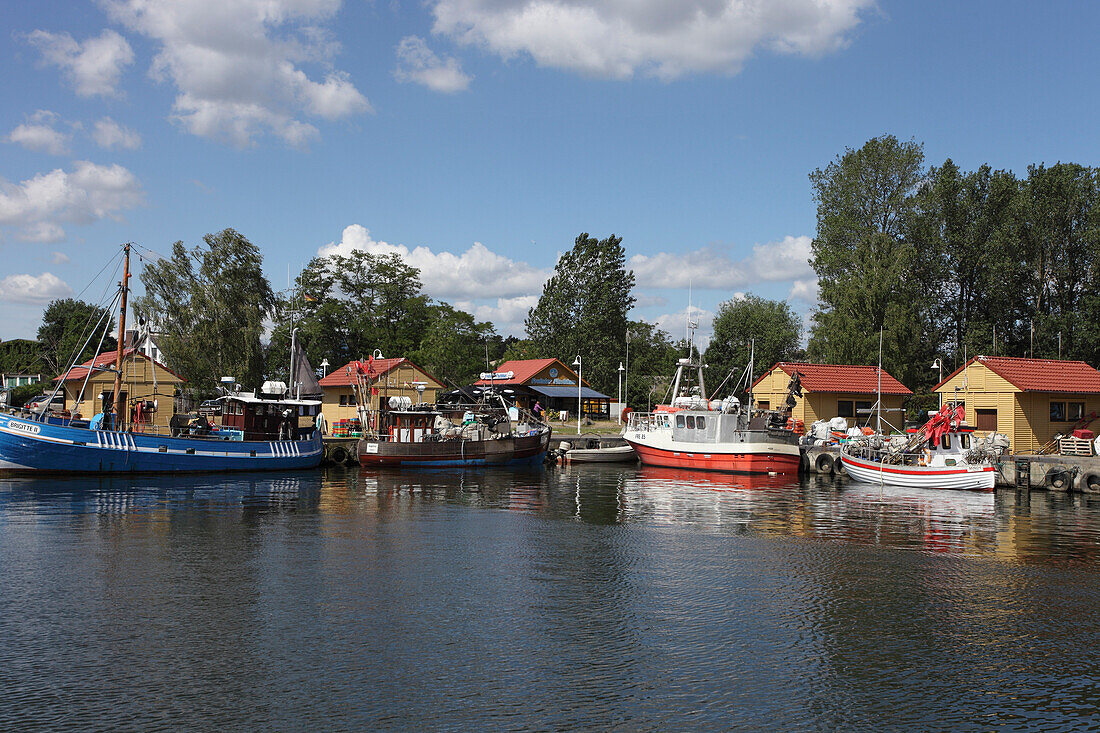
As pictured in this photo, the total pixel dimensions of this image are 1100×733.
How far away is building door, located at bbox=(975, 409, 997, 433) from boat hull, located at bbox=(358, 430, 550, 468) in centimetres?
2329

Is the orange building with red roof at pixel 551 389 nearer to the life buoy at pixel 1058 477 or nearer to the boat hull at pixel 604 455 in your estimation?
the boat hull at pixel 604 455

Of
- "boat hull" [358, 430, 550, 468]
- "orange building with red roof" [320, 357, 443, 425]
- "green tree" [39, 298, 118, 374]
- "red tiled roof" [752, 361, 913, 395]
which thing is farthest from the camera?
"green tree" [39, 298, 118, 374]

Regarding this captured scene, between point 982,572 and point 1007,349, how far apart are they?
53.5 metres

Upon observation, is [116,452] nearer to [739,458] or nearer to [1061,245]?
[739,458]

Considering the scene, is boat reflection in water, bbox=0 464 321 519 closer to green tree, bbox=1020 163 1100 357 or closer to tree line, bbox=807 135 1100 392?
tree line, bbox=807 135 1100 392

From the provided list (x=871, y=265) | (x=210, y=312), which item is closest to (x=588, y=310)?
(x=871, y=265)

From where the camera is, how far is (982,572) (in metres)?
19.9

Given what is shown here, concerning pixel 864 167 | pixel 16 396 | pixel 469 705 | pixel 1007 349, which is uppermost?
pixel 864 167

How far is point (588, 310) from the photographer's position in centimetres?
8200

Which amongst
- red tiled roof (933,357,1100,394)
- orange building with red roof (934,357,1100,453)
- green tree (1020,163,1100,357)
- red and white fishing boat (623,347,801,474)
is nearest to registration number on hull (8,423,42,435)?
red and white fishing boat (623,347,801,474)

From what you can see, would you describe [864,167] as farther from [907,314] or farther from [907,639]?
[907,639]

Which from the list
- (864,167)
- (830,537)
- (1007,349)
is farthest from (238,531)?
(1007,349)

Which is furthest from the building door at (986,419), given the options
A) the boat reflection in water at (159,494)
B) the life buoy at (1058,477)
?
the boat reflection in water at (159,494)

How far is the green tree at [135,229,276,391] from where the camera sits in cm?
5531
